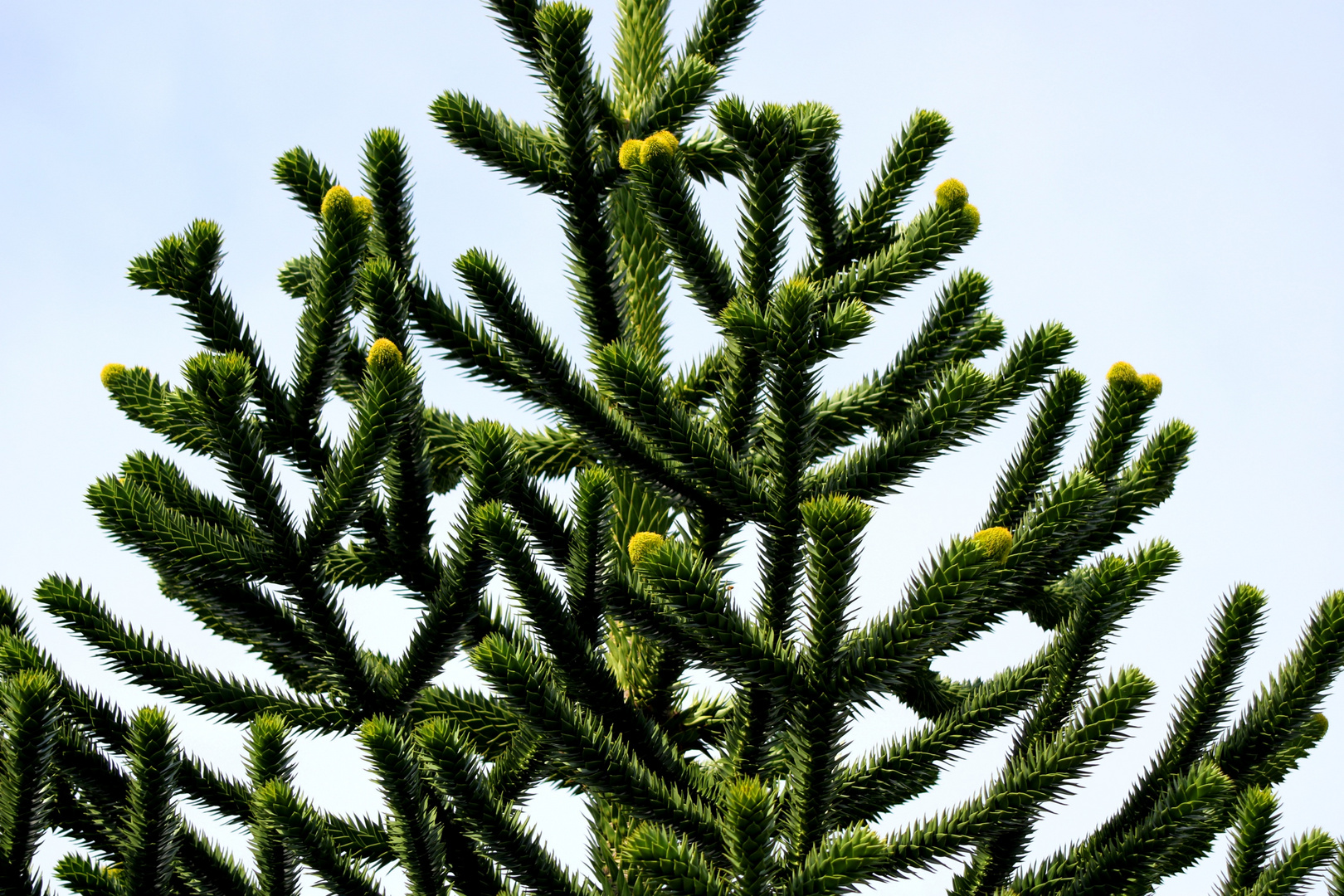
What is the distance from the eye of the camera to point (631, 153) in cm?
378

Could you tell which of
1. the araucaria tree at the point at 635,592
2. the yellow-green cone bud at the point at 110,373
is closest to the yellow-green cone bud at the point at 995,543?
the araucaria tree at the point at 635,592

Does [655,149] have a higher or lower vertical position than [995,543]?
higher

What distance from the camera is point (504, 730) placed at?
4219mm

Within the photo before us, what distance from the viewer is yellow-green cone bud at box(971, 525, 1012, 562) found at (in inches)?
123

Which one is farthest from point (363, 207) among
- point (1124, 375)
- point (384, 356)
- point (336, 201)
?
point (1124, 375)

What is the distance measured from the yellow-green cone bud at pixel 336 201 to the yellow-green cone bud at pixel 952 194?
182 centimetres

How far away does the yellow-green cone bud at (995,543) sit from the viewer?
3.13m

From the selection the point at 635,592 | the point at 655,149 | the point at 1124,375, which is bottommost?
the point at 635,592

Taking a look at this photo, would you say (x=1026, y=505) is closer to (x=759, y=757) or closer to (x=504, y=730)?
(x=759, y=757)

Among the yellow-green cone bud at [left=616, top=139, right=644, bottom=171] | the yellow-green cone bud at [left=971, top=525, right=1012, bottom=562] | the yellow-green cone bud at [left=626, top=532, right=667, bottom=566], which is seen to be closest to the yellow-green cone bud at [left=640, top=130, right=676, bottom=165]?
the yellow-green cone bud at [left=616, top=139, right=644, bottom=171]

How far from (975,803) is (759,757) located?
1.98 ft

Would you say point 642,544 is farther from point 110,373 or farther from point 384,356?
point 110,373

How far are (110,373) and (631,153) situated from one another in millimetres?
1869

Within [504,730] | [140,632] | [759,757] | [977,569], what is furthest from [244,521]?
[977,569]
